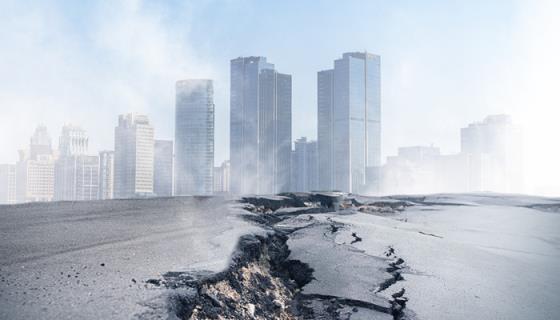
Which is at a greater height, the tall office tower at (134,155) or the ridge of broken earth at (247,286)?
the tall office tower at (134,155)

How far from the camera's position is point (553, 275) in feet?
13.8

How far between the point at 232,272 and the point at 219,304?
0.52 m

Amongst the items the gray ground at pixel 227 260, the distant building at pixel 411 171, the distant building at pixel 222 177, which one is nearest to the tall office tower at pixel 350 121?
the distant building at pixel 411 171

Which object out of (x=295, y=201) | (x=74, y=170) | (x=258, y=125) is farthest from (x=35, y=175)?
(x=295, y=201)

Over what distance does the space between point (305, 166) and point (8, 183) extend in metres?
68.7

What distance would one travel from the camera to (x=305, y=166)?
12269 cm

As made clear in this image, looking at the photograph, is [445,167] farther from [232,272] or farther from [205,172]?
[232,272]

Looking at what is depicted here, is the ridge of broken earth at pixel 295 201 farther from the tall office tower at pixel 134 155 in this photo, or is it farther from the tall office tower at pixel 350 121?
the tall office tower at pixel 350 121

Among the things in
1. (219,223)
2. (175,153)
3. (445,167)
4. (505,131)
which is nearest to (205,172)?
(175,153)

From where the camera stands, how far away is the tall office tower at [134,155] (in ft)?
305

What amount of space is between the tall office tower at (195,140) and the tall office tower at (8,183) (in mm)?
33182

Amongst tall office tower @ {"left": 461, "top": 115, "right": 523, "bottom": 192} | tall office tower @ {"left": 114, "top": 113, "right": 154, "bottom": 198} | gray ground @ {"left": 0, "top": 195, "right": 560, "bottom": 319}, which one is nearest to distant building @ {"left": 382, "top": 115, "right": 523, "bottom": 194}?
tall office tower @ {"left": 461, "top": 115, "right": 523, "bottom": 192}

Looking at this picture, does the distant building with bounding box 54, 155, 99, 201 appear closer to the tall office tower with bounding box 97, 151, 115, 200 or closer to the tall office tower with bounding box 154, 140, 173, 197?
the tall office tower with bounding box 97, 151, 115, 200

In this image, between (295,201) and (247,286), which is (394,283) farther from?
(295,201)
